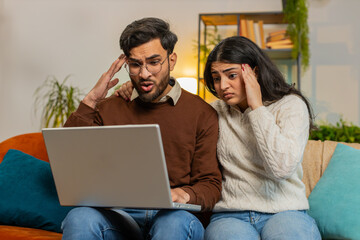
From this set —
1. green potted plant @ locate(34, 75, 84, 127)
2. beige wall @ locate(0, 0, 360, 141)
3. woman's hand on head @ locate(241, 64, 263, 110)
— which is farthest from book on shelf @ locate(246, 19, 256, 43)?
woman's hand on head @ locate(241, 64, 263, 110)

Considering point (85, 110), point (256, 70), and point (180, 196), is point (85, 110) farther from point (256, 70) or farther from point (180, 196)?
point (256, 70)

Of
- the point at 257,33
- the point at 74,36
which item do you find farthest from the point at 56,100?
the point at 257,33

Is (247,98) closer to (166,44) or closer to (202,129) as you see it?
(202,129)

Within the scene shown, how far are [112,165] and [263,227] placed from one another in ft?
1.99

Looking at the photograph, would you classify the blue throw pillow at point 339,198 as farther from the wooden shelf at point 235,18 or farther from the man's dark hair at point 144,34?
the wooden shelf at point 235,18

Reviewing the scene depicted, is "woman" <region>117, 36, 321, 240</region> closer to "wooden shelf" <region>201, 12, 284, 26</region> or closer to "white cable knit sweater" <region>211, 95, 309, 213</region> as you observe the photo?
"white cable knit sweater" <region>211, 95, 309, 213</region>

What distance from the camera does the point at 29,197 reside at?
6.03 feet

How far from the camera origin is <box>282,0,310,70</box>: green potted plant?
344cm

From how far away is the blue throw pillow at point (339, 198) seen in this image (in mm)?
1574

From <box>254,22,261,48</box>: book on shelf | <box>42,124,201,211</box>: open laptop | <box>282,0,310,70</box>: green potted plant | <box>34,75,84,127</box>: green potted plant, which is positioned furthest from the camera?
<box>34,75,84,127</box>: green potted plant

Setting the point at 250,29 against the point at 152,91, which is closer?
the point at 152,91

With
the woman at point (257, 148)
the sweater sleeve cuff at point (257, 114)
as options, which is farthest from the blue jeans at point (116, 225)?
the sweater sleeve cuff at point (257, 114)

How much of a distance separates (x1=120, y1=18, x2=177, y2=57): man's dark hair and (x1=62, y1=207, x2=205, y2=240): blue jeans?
64cm

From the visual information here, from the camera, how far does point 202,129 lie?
65.5 inches
